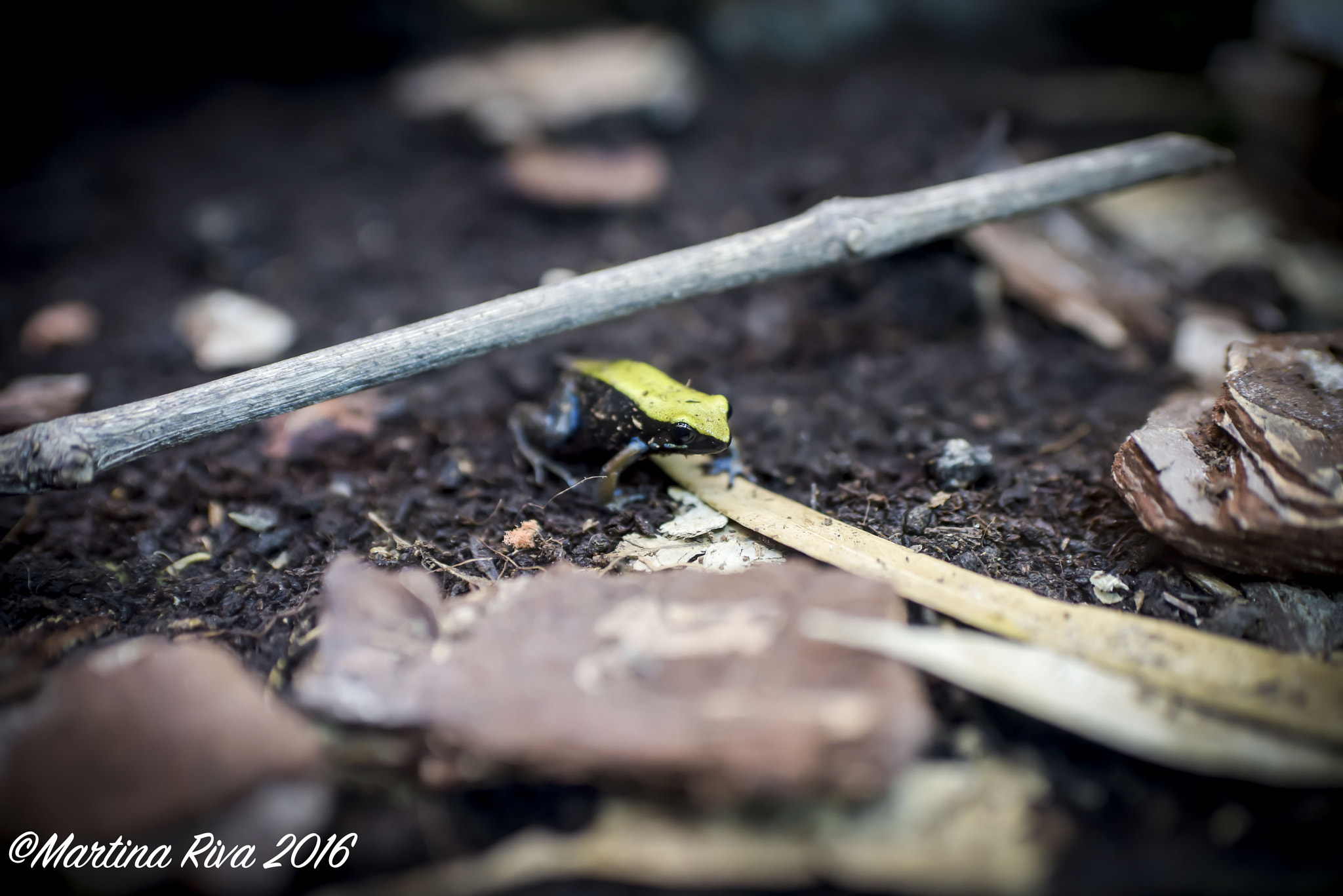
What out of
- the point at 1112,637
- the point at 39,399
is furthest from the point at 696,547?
the point at 39,399

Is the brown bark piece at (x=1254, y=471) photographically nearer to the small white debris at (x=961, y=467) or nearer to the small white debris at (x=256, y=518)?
the small white debris at (x=961, y=467)

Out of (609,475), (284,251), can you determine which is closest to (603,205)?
(284,251)

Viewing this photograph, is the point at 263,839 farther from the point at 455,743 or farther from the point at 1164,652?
the point at 1164,652

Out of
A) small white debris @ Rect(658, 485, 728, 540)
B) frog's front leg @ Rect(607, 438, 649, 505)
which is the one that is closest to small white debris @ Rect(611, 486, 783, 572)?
small white debris @ Rect(658, 485, 728, 540)

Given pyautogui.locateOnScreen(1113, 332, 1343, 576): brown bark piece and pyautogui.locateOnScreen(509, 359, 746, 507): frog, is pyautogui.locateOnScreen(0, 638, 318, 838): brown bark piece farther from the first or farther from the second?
pyautogui.locateOnScreen(1113, 332, 1343, 576): brown bark piece

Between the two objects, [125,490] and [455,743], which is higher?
[455,743]

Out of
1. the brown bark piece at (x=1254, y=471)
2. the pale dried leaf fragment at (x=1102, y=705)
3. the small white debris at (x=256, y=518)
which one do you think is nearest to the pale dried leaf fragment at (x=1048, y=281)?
the brown bark piece at (x=1254, y=471)
